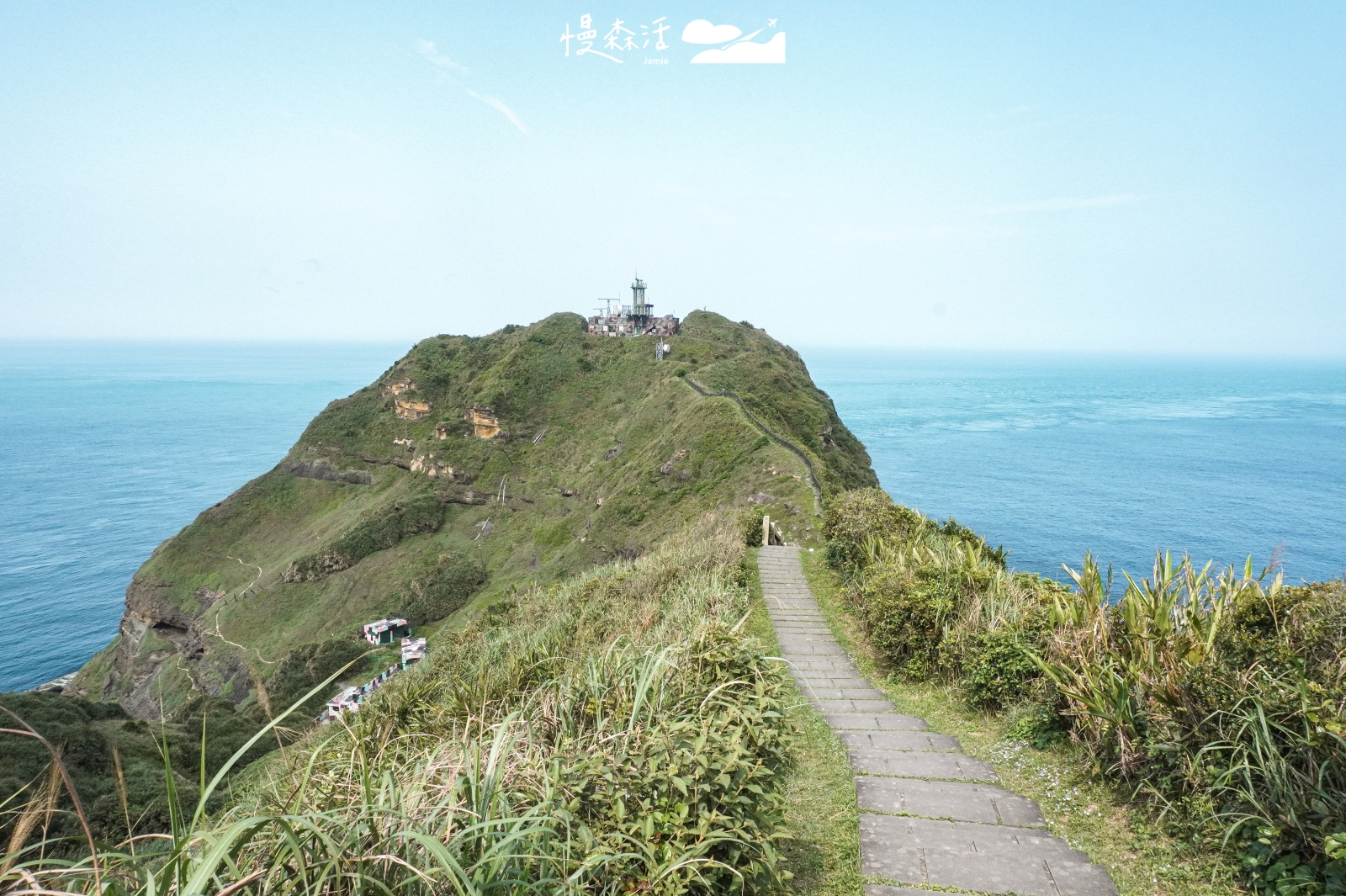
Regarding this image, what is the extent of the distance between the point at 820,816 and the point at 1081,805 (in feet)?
5.85

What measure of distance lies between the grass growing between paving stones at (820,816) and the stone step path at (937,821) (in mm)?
83

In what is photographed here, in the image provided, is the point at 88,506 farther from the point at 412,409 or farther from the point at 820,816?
the point at 820,816

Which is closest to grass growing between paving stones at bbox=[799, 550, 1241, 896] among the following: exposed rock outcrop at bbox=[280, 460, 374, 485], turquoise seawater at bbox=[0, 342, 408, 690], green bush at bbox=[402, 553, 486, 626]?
green bush at bbox=[402, 553, 486, 626]

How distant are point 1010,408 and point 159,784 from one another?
18540 cm

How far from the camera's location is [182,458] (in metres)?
143

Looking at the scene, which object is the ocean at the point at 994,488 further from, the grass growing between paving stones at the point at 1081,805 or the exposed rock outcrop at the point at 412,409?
the grass growing between paving stones at the point at 1081,805

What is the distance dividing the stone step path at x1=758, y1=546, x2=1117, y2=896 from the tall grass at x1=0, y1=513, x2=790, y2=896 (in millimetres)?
916

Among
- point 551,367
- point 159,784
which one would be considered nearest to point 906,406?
point 551,367

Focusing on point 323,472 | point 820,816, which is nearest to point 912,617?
point 820,816

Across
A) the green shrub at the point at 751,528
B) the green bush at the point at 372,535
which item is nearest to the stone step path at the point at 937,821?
the green shrub at the point at 751,528

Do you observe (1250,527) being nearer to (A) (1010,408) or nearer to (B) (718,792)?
(B) (718,792)

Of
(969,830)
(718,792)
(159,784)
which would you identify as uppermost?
(718,792)

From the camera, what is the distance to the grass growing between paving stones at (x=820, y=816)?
398 centimetres

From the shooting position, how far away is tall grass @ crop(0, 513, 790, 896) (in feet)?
7.62
